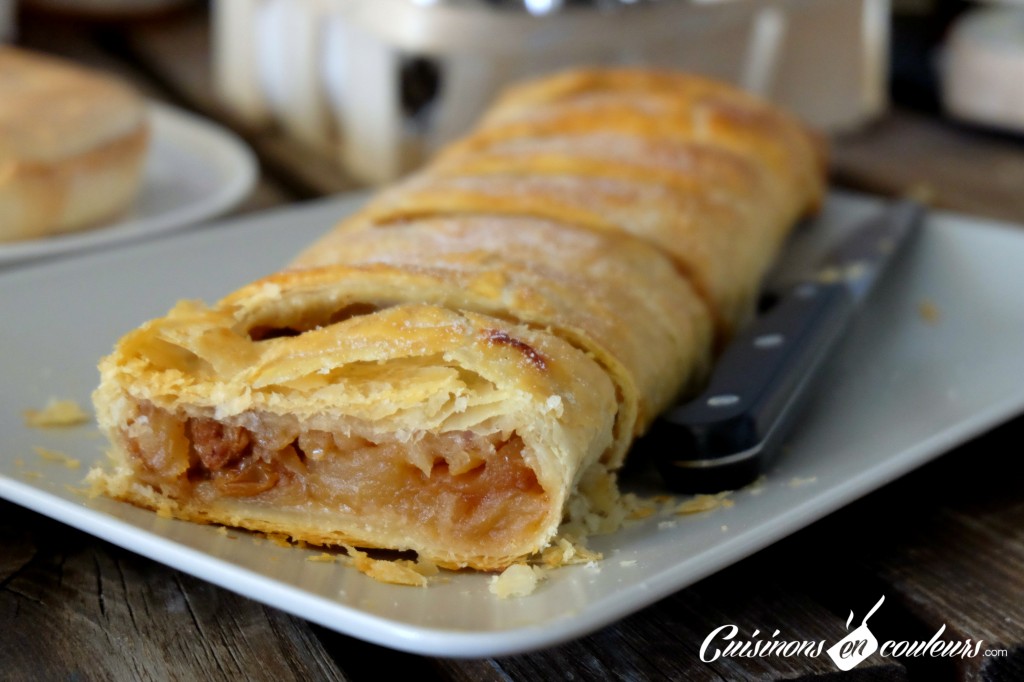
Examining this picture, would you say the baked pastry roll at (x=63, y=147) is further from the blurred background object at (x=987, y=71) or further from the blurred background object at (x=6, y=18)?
the blurred background object at (x=987, y=71)

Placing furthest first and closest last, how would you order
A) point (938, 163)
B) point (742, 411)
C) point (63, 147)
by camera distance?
point (938, 163) < point (63, 147) < point (742, 411)

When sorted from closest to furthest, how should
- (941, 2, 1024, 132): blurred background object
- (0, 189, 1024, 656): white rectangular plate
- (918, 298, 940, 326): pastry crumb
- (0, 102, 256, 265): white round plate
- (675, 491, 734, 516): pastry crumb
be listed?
(0, 189, 1024, 656): white rectangular plate → (675, 491, 734, 516): pastry crumb → (918, 298, 940, 326): pastry crumb → (0, 102, 256, 265): white round plate → (941, 2, 1024, 132): blurred background object

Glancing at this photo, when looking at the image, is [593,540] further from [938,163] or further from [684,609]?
[938,163]

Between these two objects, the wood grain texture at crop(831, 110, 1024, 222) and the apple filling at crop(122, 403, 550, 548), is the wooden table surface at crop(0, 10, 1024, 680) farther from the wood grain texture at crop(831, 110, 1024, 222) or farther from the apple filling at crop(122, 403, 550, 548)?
the wood grain texture at crop(831, 110, 1024, 222)

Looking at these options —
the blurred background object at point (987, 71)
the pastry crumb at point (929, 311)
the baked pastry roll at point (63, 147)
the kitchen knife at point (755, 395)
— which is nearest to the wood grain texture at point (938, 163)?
the blurred background object at point (987, 71)

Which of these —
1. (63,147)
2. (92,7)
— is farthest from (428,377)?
(92,7)

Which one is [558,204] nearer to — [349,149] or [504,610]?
[504,610]

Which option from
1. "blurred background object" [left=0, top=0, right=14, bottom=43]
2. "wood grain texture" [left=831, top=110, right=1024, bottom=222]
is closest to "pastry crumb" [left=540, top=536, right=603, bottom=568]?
"wood grain texture" [left=831, top=110, right=1024, bottom=222]
